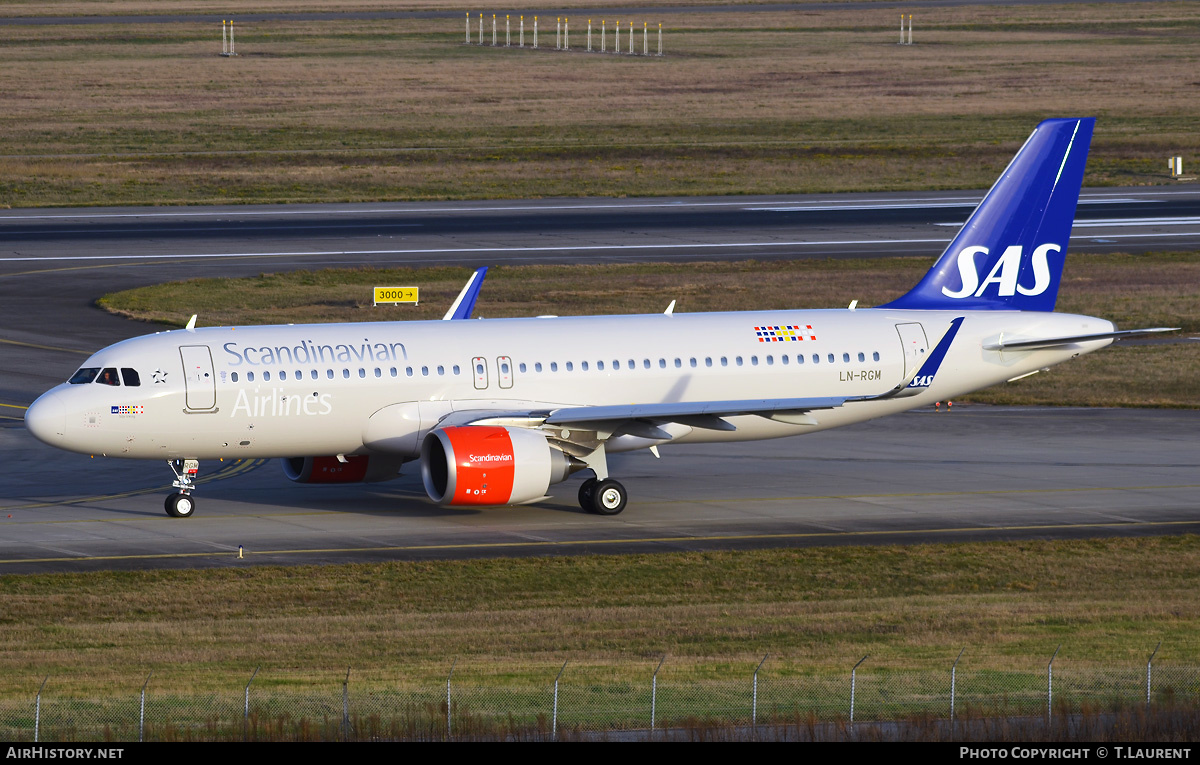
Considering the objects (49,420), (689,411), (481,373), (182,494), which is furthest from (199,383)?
(689,411)

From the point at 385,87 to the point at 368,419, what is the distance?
124878mm

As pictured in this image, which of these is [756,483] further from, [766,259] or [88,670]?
[766,259]

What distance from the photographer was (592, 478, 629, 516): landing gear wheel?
4122 cm

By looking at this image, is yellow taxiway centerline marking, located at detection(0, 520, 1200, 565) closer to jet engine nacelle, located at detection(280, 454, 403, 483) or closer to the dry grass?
the dry grass

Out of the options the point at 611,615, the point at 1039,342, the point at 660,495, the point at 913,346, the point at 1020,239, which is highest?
the point at 1020,239

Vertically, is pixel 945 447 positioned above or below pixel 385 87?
below

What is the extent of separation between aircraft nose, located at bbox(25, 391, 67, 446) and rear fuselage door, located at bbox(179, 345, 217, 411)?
2821 mm

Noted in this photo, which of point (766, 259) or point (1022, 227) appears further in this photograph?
point (766, 259)

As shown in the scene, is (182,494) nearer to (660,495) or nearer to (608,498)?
(608,498)

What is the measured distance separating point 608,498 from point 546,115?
105 meters

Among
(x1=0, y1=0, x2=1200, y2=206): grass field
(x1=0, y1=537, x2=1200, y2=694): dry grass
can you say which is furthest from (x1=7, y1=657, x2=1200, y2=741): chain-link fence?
(x1=0, y1=0, x2=1200, y2=206): grass field

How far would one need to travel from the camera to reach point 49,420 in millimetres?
38656

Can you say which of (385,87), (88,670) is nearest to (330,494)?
(88,670)

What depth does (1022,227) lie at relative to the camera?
4622cm
